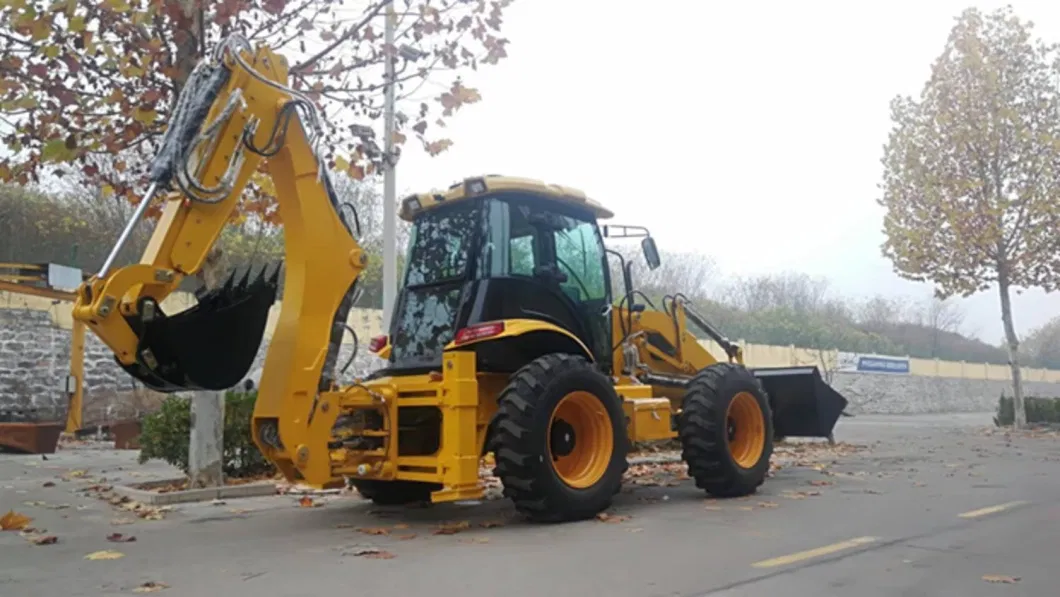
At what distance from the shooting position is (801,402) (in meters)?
11.1

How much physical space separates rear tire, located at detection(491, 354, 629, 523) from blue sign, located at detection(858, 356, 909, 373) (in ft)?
98.1

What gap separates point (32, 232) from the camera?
64.2 feet

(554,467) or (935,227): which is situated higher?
(935,227)

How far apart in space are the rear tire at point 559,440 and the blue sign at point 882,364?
2991 cm

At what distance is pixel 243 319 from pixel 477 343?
1821 millimetres

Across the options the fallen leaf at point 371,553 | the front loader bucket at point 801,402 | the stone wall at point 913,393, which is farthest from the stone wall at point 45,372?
the stone wall at point 913,393

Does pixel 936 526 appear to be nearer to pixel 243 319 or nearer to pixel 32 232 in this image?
pixel 243 319

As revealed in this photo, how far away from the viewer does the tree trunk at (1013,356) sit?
2123 cm

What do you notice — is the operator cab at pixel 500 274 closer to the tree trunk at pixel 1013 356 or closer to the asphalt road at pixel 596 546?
the asphalt road at pixel 596 546

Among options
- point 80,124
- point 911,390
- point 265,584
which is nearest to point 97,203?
point 80,124

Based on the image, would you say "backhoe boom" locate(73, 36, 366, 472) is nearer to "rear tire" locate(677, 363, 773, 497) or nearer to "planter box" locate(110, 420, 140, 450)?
"rear tire" locate(677, 363, 773, 497)

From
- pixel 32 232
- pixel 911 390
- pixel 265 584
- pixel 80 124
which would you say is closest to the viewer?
pixel 265 584

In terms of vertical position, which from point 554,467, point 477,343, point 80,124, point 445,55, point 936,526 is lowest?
point 936,526

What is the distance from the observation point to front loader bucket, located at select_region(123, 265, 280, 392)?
5.66 meters
